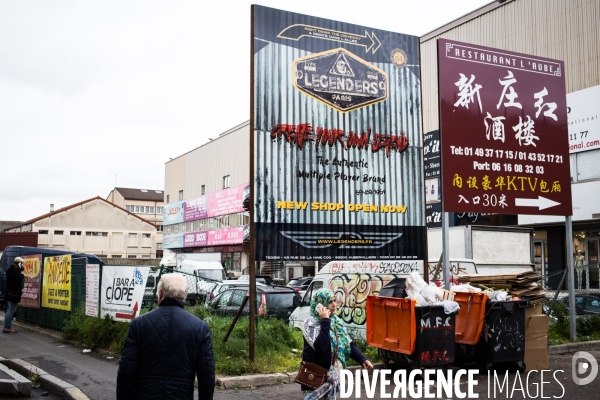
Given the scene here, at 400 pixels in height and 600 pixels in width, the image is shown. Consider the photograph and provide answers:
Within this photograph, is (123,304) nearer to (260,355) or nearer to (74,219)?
(260,355)

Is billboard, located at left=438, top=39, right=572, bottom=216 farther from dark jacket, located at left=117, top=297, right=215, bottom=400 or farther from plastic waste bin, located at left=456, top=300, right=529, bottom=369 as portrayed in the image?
dark jacket, located at left=117, top=297, right=215, bottom=400

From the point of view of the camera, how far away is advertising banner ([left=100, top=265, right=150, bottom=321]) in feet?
37.4

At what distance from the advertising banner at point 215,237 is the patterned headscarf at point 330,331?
40525 millimetres

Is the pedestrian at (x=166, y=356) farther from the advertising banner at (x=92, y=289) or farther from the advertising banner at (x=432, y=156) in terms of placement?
the advertising banner at (x=432, y=156)

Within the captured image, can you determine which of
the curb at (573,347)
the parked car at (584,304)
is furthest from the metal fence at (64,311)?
the parked car at (584,304)

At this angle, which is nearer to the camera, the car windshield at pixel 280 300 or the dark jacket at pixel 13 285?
the car windshield at pixel 280 300

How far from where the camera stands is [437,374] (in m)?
9.28

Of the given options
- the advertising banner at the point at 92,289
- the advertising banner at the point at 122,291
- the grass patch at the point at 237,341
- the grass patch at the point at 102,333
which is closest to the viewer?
the grass patch at the point at 237,341

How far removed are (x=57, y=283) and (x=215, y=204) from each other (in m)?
40.3

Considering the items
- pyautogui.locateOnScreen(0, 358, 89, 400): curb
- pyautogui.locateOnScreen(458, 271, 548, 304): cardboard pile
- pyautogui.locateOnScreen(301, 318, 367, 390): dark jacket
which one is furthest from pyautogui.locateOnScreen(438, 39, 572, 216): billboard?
pyautogui.locateOnScreen(0, 358, 89, 400): curb

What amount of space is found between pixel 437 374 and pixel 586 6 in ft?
83.8

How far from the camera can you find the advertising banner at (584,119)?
1072 inches

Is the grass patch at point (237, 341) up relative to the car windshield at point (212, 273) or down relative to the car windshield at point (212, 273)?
down

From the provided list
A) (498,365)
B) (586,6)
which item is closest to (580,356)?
(498,365)
